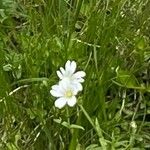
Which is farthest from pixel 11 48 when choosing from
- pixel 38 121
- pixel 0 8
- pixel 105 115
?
pixel 105 115

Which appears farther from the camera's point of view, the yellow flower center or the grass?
the grass

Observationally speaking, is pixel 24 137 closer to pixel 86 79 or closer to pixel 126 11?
pixel 86 79

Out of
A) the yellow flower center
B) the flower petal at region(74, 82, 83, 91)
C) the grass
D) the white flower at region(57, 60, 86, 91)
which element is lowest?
the grass

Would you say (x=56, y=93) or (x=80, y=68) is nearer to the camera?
(x=56, y=93)

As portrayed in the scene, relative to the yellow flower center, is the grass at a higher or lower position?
lower

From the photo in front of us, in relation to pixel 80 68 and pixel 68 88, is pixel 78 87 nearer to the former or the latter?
pixel 68 88

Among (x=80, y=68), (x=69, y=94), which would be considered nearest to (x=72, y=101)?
(x=69, y=94)
